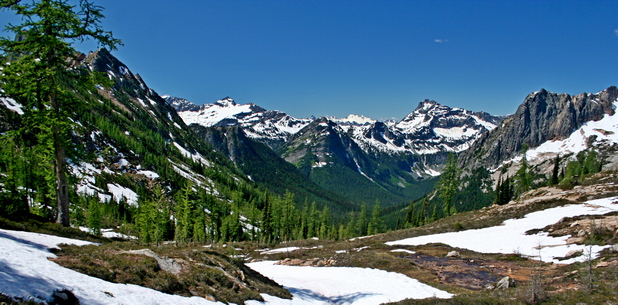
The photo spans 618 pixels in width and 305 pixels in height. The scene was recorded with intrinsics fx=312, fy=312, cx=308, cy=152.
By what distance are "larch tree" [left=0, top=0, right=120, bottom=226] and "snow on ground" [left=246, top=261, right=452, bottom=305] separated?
49.5 ft

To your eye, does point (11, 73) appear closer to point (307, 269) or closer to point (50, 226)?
point (50, 226)

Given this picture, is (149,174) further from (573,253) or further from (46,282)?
(46,282)

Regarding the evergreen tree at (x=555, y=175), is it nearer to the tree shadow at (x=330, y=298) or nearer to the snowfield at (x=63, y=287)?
the snowfield at (x=63, y=287)

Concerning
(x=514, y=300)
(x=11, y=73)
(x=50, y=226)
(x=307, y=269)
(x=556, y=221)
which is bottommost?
(x=307, y=269)

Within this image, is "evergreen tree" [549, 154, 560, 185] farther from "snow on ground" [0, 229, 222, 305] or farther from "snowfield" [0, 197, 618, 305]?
"snow on ground" [0, 229, 222, 305]

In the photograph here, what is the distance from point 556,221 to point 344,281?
39.8m

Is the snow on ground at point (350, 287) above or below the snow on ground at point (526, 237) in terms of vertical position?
below

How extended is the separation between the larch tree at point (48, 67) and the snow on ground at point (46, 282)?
23.8 feet

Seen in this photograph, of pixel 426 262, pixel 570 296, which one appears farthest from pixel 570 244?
pixel 570 296

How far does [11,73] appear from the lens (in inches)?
644

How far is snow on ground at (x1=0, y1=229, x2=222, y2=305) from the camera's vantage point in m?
8.09

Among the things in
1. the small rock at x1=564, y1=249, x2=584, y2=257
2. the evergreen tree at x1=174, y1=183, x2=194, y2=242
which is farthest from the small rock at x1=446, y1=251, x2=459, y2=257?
the evergreen tree at x1=174, y1=183, x2=194, y2=242

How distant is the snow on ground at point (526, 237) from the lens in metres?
36.6

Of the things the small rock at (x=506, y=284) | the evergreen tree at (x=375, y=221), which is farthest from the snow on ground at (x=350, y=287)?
the evergreen tree at (x=375, y=221)
